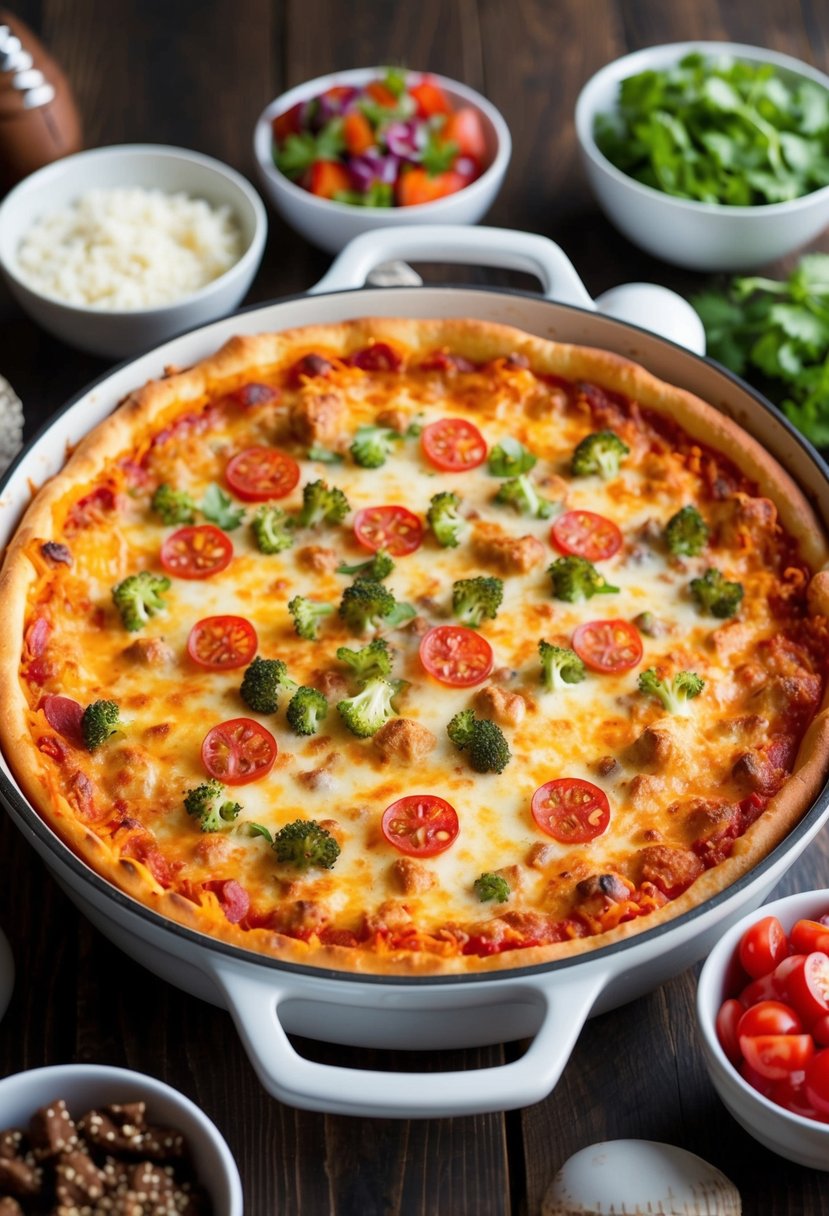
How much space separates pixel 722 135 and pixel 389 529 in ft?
9.41

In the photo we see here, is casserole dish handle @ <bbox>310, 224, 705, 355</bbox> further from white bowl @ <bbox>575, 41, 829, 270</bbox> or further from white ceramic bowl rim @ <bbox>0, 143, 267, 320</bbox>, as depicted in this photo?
white bowl @ <bbox>575, 41, 829, 270</bbox>

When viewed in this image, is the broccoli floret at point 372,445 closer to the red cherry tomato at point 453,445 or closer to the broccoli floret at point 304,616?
the red cherry tomato at point 453,445

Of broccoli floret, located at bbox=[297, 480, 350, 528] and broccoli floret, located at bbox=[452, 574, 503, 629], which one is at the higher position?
broccoli floret, located at bbox=[297, 480, 350, 528]

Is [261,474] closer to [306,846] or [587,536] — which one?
[587,536]

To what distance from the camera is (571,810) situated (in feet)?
14.6

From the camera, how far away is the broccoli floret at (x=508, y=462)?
5.52 metres

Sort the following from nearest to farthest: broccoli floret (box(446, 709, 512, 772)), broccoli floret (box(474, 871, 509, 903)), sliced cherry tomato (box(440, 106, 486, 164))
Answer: broccoli floret (box(474, 871, 509, 903)) < broccoli floret (box(446, 709, 512, 772)) < sliced cherry tomato (box(440, 106, 486, 164))

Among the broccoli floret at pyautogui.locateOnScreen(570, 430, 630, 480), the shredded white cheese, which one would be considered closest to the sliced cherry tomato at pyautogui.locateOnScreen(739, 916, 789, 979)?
the broccoli floret at pyautogui.locateOnScreen(570, 430, 630, 480)

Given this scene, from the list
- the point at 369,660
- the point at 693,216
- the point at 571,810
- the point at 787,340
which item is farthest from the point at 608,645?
the point at 693,216

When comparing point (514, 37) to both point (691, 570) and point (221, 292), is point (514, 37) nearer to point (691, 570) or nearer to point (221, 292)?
point (221, 292)

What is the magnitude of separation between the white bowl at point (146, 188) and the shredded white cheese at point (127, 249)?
0.23 ft

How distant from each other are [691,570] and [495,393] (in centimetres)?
111

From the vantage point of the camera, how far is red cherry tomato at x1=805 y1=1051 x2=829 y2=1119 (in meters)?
3.72

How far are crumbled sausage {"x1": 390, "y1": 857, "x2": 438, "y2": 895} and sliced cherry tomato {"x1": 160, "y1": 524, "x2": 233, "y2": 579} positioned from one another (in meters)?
1.41
